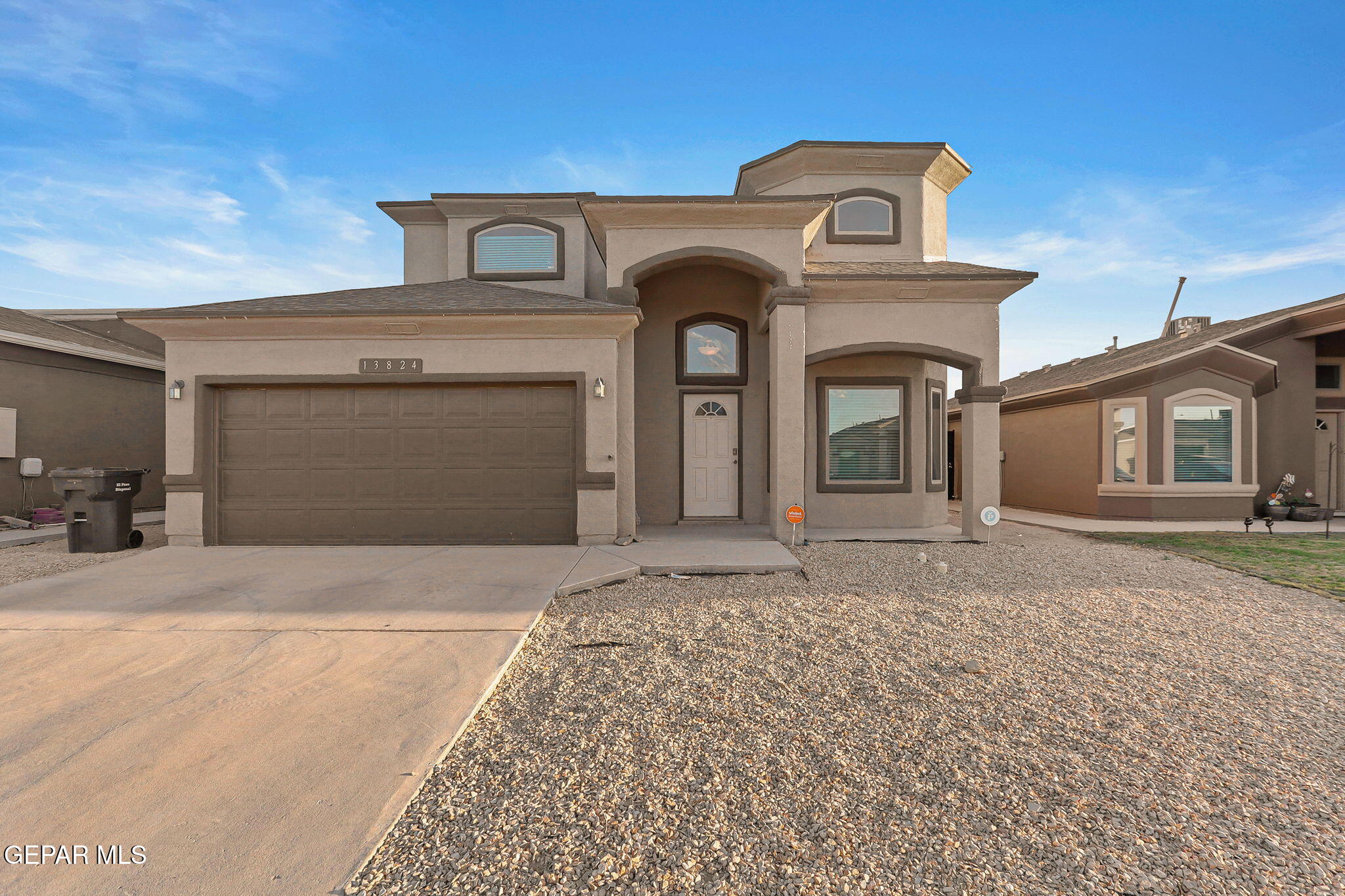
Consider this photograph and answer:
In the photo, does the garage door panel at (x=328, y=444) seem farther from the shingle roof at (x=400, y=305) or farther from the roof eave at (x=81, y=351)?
the roof eave at (x=81, y=351)

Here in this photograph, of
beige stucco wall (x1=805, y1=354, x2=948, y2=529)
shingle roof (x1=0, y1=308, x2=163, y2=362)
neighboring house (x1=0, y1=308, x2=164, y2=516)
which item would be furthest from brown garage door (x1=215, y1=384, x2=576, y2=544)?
shingle roof (x1=0, y1=308, x2=163, y2=362)

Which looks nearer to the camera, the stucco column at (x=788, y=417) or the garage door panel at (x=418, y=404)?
the garage door panel at (x=418, y=404)

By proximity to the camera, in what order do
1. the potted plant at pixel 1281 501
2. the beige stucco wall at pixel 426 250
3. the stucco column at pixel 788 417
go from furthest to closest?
the beige stucco wall at pixel 426 250 → the potted plant at pixel 1281 501 → the stucco column at pixel 788 417

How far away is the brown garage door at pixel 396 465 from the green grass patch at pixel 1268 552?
834 centimetres

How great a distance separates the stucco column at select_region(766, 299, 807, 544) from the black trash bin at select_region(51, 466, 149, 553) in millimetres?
8904

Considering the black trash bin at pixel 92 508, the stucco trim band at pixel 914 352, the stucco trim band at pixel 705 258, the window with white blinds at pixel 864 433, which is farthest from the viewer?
the window with white blinds at pixel 864 433

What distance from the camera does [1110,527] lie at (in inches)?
397

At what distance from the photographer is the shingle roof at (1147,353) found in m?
10.9

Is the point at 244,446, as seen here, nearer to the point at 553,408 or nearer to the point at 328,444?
the point at 328,444

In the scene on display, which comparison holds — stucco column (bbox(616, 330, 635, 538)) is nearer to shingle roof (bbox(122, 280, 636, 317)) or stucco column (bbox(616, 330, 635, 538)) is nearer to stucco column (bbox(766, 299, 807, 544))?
shingle roof (bbox(122, 280, 636, 317))

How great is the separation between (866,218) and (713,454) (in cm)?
563

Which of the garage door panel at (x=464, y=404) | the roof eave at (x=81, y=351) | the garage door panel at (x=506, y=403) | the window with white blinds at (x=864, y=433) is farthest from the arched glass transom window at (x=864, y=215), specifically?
the roof eave at (x=81, y=351)

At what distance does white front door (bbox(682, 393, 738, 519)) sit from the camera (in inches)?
388

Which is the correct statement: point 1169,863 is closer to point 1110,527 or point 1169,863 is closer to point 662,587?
point 662,587
